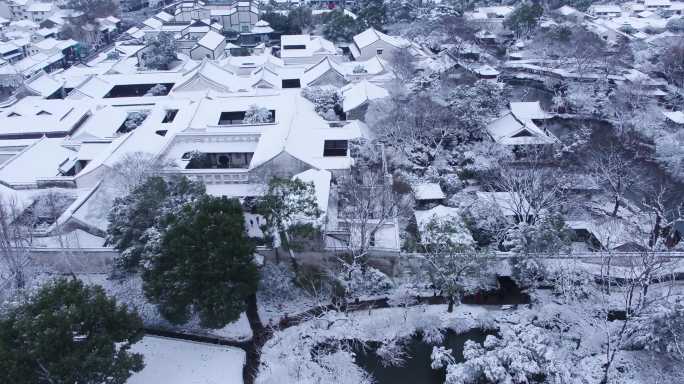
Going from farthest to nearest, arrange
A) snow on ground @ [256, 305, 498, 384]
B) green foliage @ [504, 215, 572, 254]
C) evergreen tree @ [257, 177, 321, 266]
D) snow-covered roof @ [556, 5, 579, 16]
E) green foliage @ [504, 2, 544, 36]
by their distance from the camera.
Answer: snow-covered roof @ [556, 5, 579, 16] < green foliage @ [504, 2, 544, 36] < green foliage @ [504, 215, 572, 254] < evergreen tree @ [257, 177, 321, 266] < snow on ground @ [256, 305, 498, 384]

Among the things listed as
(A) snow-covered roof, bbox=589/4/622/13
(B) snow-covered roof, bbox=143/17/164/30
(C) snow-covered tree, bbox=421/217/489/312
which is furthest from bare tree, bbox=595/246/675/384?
(B) snow-covered roof, bbox=143/17/164/30

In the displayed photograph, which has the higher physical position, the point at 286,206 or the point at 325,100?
the point at 286,206

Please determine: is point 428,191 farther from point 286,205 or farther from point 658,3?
point 658,3

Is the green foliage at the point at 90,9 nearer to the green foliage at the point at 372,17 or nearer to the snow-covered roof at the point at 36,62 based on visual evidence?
the snow-covered roof at the point at 36,62

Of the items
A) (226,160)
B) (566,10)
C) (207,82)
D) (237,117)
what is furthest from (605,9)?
(226,160)

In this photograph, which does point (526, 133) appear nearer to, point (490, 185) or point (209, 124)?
point (490, 185)

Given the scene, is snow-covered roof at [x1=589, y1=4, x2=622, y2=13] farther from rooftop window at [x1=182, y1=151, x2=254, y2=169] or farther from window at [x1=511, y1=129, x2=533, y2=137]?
rooftop window at [x1=182, y1=151, x2=254, y2=169]
